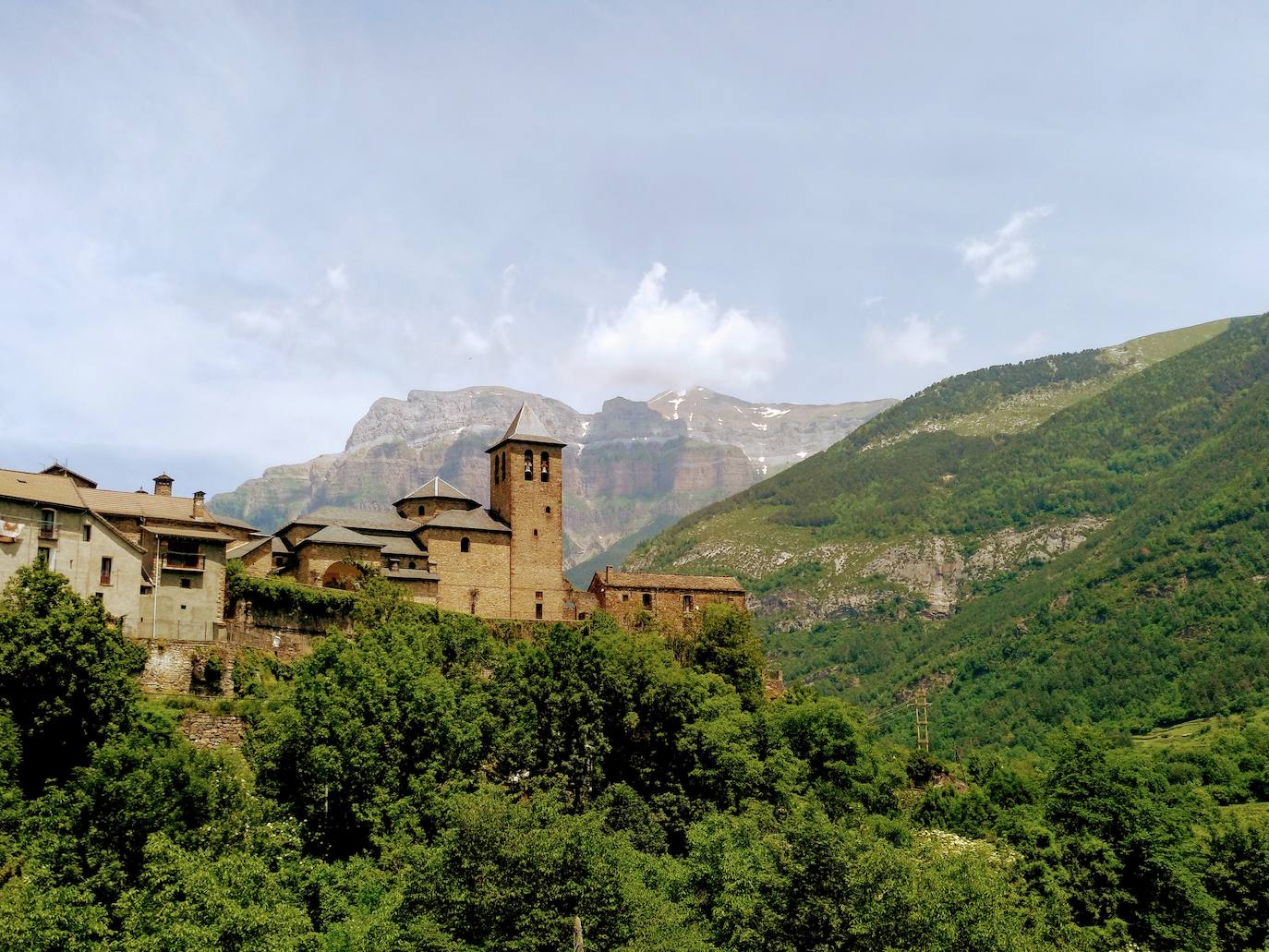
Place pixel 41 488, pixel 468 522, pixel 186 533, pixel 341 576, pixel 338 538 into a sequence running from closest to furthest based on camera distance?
pixel 41 488 < pixel 186 533 < pixel 341 576 < pixel 338 538 < pixel 468 522

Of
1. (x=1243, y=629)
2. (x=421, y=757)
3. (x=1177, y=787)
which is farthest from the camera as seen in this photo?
(x=1243, y=629)

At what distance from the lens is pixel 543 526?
295ft

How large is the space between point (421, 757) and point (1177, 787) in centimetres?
4803

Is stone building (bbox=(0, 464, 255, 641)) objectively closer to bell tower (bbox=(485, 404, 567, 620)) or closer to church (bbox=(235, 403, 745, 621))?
church (bbox=(235, 403, 745, 621))

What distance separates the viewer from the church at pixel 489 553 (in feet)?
264

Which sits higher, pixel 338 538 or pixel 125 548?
pixel 338 538

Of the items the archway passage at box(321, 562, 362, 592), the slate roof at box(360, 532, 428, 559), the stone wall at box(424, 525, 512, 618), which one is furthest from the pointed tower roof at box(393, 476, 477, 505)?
the archway passage at box(321, 562, 362, 592)

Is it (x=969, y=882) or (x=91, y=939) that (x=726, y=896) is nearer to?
(x=969, y=882)

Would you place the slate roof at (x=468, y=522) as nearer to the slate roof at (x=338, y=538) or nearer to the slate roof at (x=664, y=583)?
the slate roof at (x=338, y=538)

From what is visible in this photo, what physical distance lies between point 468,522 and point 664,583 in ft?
52.0

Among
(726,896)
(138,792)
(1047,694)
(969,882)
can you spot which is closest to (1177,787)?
(969,882)

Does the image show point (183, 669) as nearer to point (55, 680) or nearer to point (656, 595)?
point (55, 680)

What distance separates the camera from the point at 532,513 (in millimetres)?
89812

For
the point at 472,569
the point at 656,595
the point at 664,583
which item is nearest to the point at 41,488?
the point at 472,569
